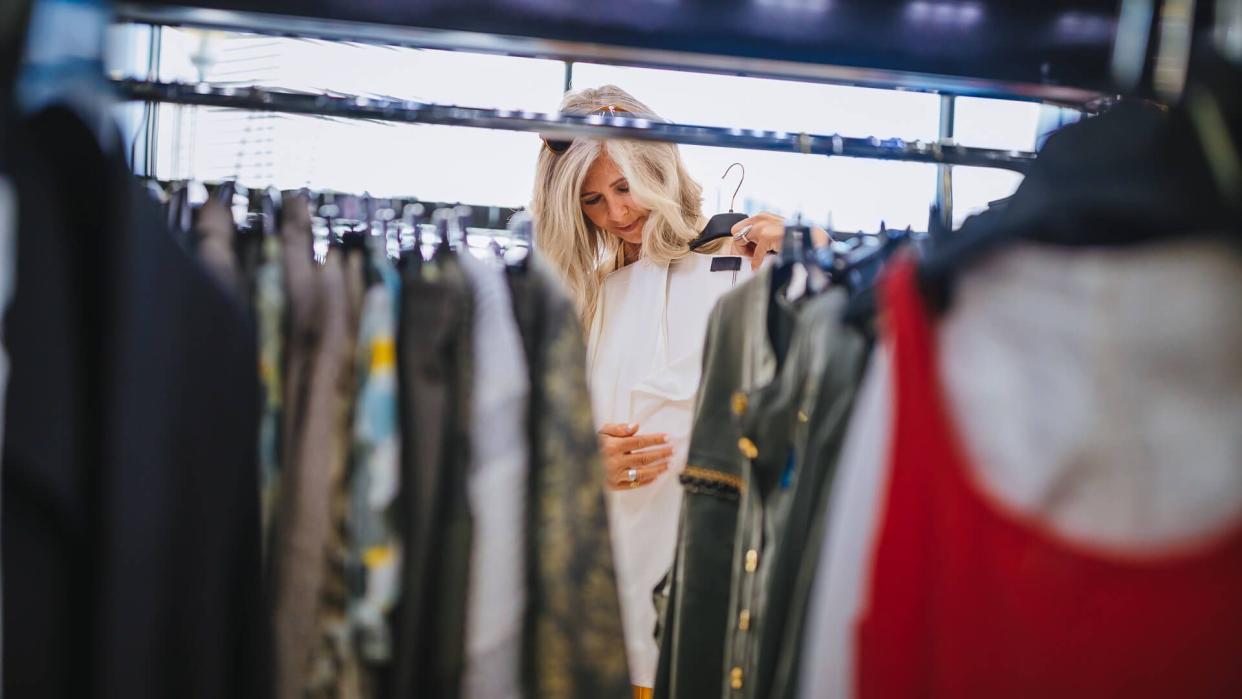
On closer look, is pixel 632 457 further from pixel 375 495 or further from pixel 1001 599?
pixel 1001 599

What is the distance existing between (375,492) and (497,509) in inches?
4.0

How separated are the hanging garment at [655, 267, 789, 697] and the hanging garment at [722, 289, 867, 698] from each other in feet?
0.09

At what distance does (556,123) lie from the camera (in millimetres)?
859

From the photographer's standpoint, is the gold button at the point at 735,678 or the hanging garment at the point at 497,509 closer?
the hanging garment at the point at 497,509

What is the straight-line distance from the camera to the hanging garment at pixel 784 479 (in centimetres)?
75

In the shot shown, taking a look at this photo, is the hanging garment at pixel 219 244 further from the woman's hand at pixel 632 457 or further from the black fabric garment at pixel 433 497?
the woman's hand at pixel 632 457

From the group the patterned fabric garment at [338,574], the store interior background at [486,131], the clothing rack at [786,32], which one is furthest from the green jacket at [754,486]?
the store interior background at [486,131]

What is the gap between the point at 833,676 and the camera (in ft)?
2.00

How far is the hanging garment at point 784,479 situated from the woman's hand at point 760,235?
1.86ft

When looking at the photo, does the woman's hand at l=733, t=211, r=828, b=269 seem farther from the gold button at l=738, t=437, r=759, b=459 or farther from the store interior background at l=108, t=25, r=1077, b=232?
the store interior background at l=108, t=25, r=1077, b=232

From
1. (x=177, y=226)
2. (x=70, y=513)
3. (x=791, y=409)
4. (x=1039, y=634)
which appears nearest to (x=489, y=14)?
(x=177, y=226)

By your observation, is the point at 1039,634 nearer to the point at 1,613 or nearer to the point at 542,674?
the point at 542,674

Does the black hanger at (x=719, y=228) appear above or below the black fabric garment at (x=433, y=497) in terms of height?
above


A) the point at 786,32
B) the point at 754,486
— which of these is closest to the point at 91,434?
the point at 754,486
